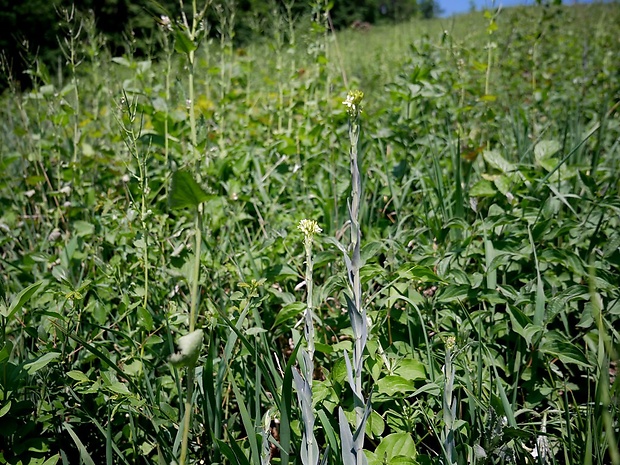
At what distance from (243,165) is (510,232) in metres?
1.20

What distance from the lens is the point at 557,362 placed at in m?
1.34

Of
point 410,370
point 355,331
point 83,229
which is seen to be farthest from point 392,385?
point 83,229

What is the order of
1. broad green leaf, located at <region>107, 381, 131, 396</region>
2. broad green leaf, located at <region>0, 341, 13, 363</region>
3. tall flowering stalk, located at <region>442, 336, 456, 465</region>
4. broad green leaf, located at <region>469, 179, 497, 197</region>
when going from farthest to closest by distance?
broad green leaf, located at <region>469, 179, 497, 197</region>
broad green leaf, located at <region>107, 381, 131, 396</region>
broad green leaf, located at <region>0, 341, 13, 363</region>
tall flowering stalk, located at <region>442, 336, 456, 465</region>

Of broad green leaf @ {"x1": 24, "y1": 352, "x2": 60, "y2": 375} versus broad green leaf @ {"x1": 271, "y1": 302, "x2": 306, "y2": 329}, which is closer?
broad green leaf @ {"x1": 24, "y1": 352, "x2": 60, "y2": 375}

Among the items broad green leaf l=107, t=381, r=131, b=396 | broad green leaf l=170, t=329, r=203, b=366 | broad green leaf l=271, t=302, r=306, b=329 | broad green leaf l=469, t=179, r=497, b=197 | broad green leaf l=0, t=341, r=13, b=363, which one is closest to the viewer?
broad green leaf l=170, t=329, r=203, b=366

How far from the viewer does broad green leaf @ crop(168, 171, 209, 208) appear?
2.31ft

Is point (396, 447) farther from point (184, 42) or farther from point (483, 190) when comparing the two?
point (483, 190)

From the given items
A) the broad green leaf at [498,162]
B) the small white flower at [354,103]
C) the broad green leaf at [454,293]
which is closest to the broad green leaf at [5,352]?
the small white flower at [354,103]

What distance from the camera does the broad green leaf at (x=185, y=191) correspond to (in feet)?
2.31

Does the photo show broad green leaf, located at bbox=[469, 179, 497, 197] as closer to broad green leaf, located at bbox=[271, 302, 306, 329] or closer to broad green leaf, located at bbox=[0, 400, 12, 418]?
broad green leaf, located at bbox=[271, 302, 306, 329]

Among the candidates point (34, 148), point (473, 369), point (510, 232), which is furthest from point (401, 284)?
point (34, 148)

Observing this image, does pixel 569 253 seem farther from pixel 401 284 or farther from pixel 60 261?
pixel 60 261

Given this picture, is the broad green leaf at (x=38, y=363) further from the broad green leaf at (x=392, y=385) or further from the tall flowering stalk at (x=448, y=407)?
the tall flowering stalk at (x=448, y=407)

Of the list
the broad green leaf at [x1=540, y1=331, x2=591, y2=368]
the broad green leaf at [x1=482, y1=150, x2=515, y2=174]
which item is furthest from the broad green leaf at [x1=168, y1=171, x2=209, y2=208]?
the broad green leaf at [x1=482, y1=150, x2=515, y2=174]
